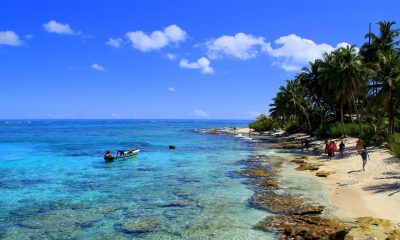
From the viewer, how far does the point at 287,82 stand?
75875mm

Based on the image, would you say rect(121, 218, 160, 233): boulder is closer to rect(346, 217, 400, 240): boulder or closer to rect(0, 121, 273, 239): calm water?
rect(0, 121, 273, 239): calm water

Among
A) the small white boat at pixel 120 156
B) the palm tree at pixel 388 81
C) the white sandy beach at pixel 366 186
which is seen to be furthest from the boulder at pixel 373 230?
the small white boat at pixel 120 156

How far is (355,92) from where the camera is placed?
4978 centimetres

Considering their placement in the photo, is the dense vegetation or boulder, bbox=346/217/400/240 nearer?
boulder, bbox=346/217/400/240

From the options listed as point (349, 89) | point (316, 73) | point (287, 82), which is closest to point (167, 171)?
point (349, 89)

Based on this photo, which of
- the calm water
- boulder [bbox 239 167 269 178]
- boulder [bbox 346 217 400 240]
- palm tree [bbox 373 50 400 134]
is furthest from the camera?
palm tree [bbox 373 50 400 134]

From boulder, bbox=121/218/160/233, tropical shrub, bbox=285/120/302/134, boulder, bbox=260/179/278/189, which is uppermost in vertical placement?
tropical shrub, bbox=285/120/302/134

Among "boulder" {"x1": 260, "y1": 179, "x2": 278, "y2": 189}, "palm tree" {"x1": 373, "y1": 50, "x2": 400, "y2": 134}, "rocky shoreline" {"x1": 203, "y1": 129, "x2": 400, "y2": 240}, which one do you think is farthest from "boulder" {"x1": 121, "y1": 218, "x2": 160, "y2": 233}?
"palm tree" {"x1": 373, "y1": 50, "x2": 400, "y2": 134}

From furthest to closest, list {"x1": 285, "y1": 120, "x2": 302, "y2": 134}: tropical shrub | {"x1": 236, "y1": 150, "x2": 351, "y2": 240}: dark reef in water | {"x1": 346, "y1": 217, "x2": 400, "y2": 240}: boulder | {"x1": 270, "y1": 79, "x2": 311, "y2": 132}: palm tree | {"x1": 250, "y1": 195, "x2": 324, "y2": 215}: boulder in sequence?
{"x1": 285, "y1": 120, "x2": 302, "y2": 134}: tropical shrub
{"x1": 270, "y1": 79, "x2": 311, "y2": 132}: palm tree
{"x1": 250, "y1": 195, "x2": 324, "y2": 215}: boulder
{"x1": 236, "y1": 150, "x2": 351, "y2": 240}: dark reef in water
{"x1": 346, "y1": 217, "x2": 400, "y2": 240}: boulder

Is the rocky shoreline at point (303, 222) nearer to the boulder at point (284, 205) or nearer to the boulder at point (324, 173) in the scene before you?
the boulder at point (284, 205)

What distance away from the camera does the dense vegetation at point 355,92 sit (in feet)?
129

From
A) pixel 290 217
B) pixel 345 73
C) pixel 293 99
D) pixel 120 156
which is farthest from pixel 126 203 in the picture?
pixel 293 99

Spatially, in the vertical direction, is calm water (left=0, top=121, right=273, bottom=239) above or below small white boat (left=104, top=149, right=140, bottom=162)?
below

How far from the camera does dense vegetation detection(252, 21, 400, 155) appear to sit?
3941cm
